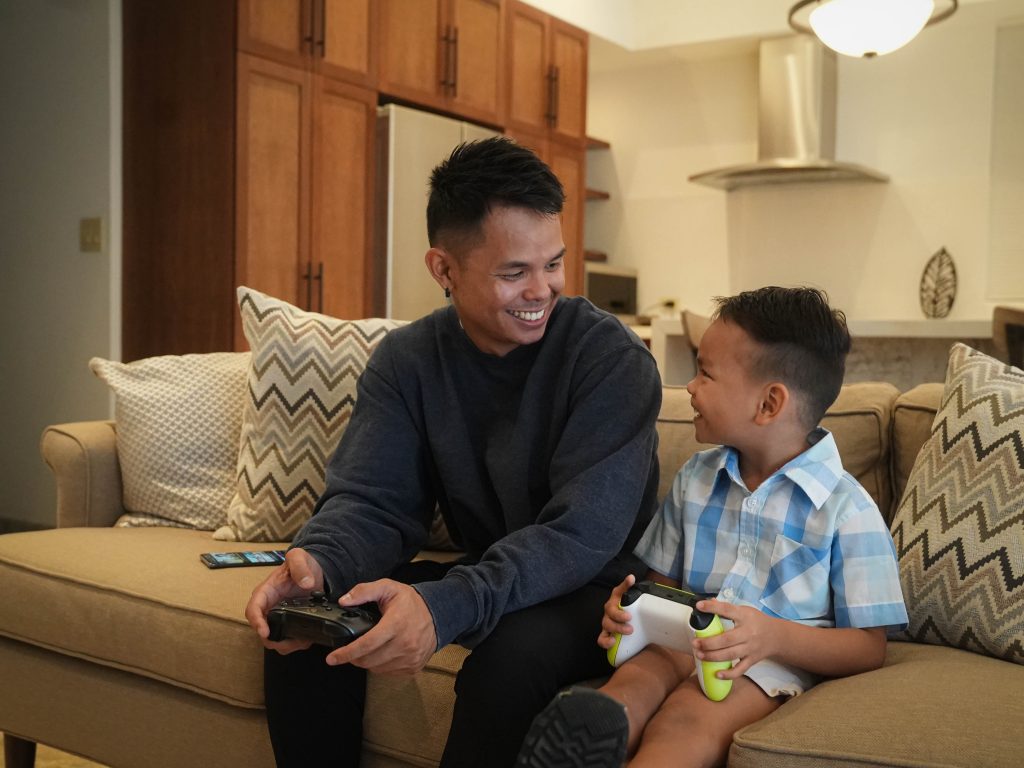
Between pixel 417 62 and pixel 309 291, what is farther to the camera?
pixel 417 62

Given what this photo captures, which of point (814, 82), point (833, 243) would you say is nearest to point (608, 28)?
point (814, 82)

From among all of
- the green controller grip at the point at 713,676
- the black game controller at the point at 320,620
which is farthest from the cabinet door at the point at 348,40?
the green controller grip at the point at 713,676

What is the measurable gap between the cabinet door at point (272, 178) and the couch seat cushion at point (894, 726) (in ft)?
9.39

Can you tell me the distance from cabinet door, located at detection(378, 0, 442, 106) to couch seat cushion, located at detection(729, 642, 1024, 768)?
11.8 feet

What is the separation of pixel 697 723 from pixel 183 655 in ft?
2.75

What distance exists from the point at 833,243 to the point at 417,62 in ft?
8.23

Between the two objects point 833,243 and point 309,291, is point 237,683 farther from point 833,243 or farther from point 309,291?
point 833,243

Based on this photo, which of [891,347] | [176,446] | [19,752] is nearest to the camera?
[19,752]


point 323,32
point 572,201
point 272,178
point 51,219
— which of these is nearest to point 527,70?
point 572,201

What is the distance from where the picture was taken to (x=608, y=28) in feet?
18.9

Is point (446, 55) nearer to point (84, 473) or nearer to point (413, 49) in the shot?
point (413, 49)

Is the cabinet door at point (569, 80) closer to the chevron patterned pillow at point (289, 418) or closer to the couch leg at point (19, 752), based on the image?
the chevron patterned pillow at point (289, 418)

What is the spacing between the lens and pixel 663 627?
1.25m

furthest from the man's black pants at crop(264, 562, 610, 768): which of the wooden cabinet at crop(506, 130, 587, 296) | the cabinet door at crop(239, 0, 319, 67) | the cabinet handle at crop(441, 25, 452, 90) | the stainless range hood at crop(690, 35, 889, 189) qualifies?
the stainless range hood at crop(690, 35, 889, 189)
